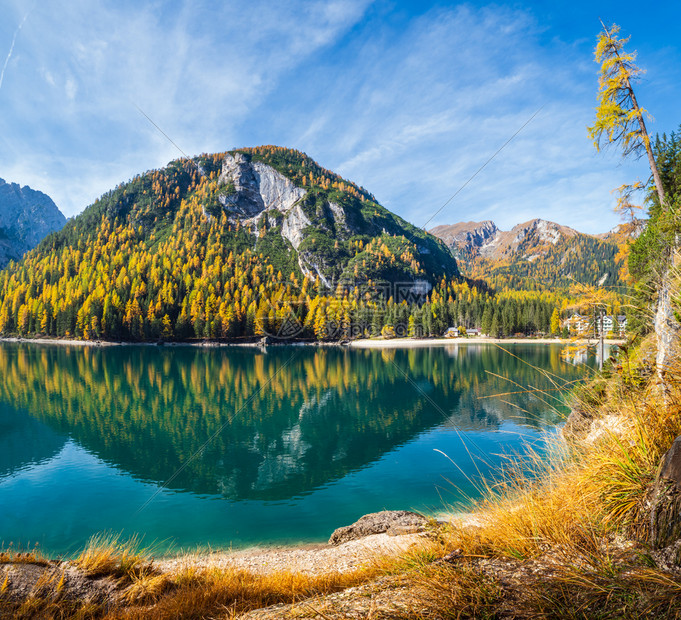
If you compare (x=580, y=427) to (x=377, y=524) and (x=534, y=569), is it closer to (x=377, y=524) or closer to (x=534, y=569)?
(x=534, y=569)

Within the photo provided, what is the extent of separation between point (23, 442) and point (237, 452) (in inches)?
505

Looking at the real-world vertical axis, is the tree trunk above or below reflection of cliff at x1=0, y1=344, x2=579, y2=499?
above

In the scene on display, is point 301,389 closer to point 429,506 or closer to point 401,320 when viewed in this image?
point 429,506

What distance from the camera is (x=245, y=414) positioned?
1055 inches

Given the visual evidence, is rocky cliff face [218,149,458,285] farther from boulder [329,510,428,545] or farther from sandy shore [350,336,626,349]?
boulder [329,510,428,545]

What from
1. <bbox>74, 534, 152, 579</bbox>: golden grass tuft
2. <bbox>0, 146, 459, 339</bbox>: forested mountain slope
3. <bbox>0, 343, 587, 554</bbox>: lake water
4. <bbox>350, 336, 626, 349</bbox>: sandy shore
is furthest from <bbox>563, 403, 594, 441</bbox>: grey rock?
<bbox>0, 146, 459, 339</bbox>: forested mountain slope

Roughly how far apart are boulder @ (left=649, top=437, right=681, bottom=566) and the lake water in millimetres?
897

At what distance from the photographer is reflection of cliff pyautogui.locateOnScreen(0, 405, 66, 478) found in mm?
17431

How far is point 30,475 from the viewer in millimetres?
15828

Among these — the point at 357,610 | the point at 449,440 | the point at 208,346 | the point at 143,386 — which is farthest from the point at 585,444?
the point at 208,346

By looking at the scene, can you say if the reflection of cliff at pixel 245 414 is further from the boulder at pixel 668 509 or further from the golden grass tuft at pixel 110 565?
the boulder at pixel 668 509

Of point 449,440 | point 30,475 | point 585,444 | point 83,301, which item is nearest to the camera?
point 585,444

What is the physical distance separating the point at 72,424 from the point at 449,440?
24.9m

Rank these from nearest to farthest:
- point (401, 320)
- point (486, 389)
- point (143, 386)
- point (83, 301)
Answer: point (486, 389)
point (143, 386)
point (83, 301)
point (401, 320)
